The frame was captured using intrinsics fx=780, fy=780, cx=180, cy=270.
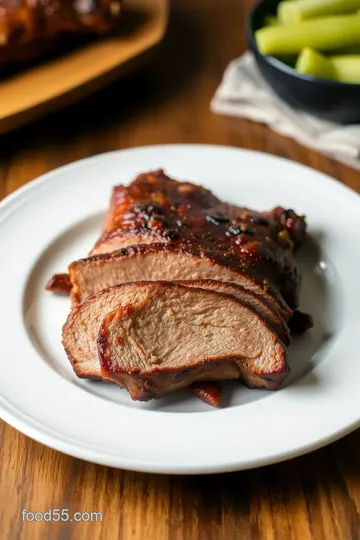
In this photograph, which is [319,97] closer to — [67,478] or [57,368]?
[57,368]

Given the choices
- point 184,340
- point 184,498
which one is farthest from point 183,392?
point 184,498

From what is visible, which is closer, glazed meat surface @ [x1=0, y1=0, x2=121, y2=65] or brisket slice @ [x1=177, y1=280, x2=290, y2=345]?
brisket slice @ [x1=177, y1=280, x2=290, y2=345]

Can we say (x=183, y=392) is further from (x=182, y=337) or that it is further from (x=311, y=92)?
(x=311, y=92)

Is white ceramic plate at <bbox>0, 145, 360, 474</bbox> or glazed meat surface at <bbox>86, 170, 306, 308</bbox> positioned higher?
glazed meat surface at <bbox>86, 170, 306, 308</bbox>

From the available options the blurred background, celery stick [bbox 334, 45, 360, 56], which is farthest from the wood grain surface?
celery stick [bbox 334, 45, 360, 56]

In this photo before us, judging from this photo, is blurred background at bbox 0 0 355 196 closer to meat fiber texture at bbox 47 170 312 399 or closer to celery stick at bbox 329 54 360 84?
celery stick at bbox 329 54 360 84
